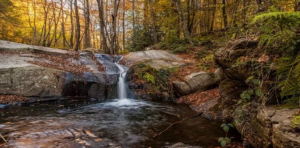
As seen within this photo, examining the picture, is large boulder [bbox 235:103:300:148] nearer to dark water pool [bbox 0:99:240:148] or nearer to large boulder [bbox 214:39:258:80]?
dark water pool [bbox 0:99:240:148]

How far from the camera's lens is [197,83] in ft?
31.4

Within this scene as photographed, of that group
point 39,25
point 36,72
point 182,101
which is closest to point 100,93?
point 36,72

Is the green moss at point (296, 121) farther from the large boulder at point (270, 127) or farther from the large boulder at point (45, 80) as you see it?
the large boulder at point (45, 80)

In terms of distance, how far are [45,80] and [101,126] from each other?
5.14m

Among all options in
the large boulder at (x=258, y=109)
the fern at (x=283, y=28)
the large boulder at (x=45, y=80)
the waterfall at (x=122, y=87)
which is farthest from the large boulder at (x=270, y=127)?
the large boulder at (x=45, y=80)

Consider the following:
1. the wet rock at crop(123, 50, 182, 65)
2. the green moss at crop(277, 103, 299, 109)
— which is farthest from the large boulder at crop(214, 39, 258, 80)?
the wet rock at crop(123, 50, 182, 65)

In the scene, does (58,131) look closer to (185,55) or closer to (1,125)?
(1,125)

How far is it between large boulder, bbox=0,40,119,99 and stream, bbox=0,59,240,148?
956mm

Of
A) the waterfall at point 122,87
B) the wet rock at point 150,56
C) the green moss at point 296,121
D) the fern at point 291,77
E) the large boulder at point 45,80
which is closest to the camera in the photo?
the green moss at point 296,121

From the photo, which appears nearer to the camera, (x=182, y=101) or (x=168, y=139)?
(x=168, y=139)

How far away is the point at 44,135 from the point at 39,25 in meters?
29.5

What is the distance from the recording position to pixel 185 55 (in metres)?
14.5

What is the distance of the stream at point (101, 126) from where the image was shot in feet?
14.4

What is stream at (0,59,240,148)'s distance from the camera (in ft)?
14.4
